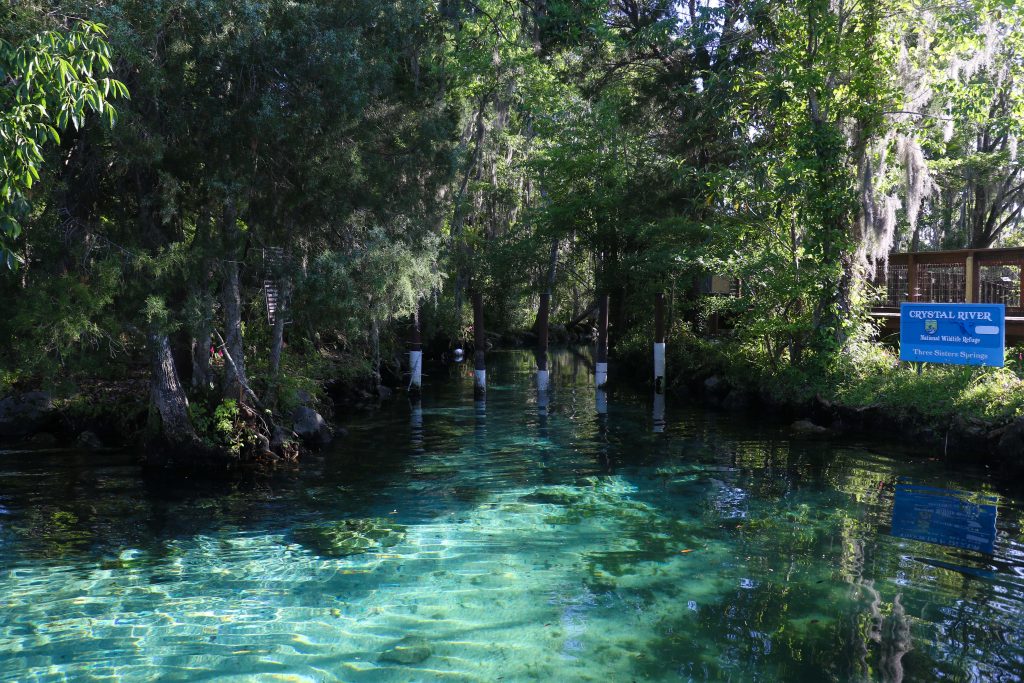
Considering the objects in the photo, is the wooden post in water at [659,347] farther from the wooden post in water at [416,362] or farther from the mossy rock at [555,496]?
the mossy rock at [555,496]

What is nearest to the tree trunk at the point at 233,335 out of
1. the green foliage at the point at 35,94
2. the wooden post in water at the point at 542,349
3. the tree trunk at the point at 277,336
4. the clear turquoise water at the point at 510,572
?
the tree trunk at the point at 277,336

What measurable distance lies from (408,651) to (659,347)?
15922 millimetres

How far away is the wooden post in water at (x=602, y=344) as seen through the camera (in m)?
20.9

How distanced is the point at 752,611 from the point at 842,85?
1285 centimetres

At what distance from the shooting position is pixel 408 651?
6133 mm

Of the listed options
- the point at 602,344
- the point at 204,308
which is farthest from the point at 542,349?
the point at 204,308

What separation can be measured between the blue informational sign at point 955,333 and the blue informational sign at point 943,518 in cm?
327

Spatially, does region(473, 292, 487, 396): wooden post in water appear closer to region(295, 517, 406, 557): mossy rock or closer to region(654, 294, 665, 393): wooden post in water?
region(654, 294, 665, 393): wooden post in water

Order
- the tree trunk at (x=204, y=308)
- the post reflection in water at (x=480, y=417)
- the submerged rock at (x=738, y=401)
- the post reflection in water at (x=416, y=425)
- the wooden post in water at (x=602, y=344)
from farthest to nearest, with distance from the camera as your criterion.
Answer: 1. the wooden post in water at (x=602, y=344)
2. the submerged rock at (x=738, y=401)
3. the post reflection in water at (x=480, y=417)
4. the post reflection in water at (x=416, y=425)
5. the tree trunk at (x=204, y=308)

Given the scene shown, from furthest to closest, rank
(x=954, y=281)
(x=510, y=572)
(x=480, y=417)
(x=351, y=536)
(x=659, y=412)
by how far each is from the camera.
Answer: (x=659, y=412) → (x=480, y=417) → (x=954, y=281) → (x=351, y=536) → (x=510, y=572)

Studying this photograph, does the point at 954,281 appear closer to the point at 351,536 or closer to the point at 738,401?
the point at 738,401

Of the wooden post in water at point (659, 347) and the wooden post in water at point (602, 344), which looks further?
the wooden post in water at point (602, 344)

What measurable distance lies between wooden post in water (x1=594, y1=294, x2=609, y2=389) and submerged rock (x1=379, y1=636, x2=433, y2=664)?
48.8 ft

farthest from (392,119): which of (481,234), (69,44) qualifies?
(481,234)
